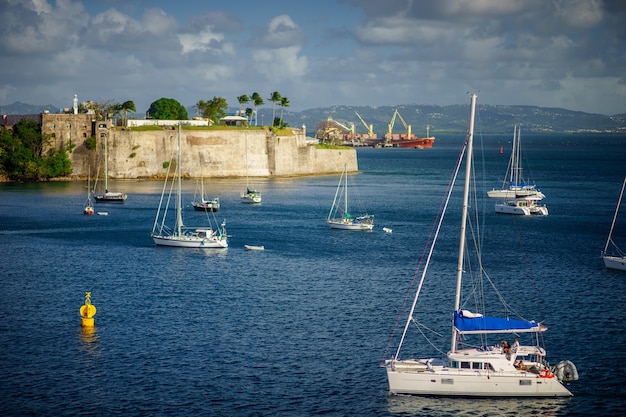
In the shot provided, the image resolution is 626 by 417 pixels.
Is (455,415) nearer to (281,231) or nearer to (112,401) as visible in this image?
(112,401)

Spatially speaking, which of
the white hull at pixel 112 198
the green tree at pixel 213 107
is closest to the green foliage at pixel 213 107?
the green tree at pixel 213 107

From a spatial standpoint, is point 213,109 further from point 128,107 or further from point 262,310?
point 262,310

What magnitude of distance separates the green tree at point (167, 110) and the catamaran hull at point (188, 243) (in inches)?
4728

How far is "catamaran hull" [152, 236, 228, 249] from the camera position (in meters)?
71.1

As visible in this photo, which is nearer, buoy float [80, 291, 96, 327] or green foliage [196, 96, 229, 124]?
buoy float [80, 291, 96, 327]

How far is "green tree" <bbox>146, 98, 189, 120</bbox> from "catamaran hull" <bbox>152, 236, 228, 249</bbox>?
4728 inches

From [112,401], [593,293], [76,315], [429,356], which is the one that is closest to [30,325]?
[76,315]

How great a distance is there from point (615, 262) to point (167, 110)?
5681 inches

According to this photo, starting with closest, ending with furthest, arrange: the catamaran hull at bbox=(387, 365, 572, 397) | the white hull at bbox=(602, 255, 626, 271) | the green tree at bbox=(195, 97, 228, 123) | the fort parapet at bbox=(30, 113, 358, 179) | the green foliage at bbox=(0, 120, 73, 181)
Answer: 1. the catamaran hull at bbox=(387, 365, 572, 397)
2. the white hull at bbox=(602, 255, 626, 271)
3. the green foliage at bbox=(0, 120, 73, 181)
4. the fort parapet at bbox=(30, 113, 358, 179)
5. the green tree at bbox=(195, 97, 228, 123)

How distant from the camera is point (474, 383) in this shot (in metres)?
35.0

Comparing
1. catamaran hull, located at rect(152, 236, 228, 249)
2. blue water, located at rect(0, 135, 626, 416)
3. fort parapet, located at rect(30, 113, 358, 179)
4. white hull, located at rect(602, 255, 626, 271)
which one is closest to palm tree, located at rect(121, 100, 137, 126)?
fort parapet, located at rect(30, 113, 358, 179)

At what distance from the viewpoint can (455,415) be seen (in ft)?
110

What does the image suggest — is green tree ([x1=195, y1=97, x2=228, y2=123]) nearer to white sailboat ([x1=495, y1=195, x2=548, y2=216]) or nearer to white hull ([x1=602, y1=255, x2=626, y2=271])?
white sailboat ([x1=495, y1=195, x2=548, y2=216])

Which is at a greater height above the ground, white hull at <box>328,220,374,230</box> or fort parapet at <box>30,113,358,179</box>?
fort parapet at <box>30,113,358,179</box>
